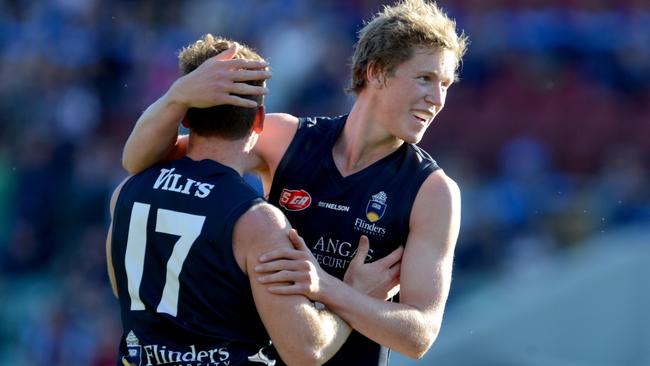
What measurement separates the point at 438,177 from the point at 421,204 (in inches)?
6.4

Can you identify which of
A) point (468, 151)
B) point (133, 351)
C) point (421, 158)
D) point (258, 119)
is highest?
point (258, 119)

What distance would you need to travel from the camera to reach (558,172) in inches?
488

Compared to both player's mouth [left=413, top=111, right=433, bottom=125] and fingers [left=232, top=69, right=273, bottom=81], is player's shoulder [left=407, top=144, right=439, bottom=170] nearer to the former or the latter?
player's mouth [left=413, top=111, right=433, bottom=125]

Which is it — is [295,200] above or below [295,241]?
below

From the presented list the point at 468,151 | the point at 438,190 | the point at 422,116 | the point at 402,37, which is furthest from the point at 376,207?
the point at 468,151

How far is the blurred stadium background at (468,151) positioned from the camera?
11070 mm

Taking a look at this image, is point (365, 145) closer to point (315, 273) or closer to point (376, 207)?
point (376, 207)

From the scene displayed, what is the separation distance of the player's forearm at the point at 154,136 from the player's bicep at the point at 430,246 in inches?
41.5

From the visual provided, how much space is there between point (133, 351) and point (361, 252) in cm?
102

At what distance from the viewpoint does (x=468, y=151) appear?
41.7ft

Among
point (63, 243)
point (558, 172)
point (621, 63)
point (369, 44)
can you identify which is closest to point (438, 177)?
point (369, 44)

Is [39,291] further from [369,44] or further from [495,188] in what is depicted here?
[369,44]

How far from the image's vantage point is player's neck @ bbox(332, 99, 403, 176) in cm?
516

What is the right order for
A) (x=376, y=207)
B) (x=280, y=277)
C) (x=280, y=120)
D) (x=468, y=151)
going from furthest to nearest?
(x=468, y=151)
(x=280, y=120)
(x=376, y=207)
(x=280, y=277)
